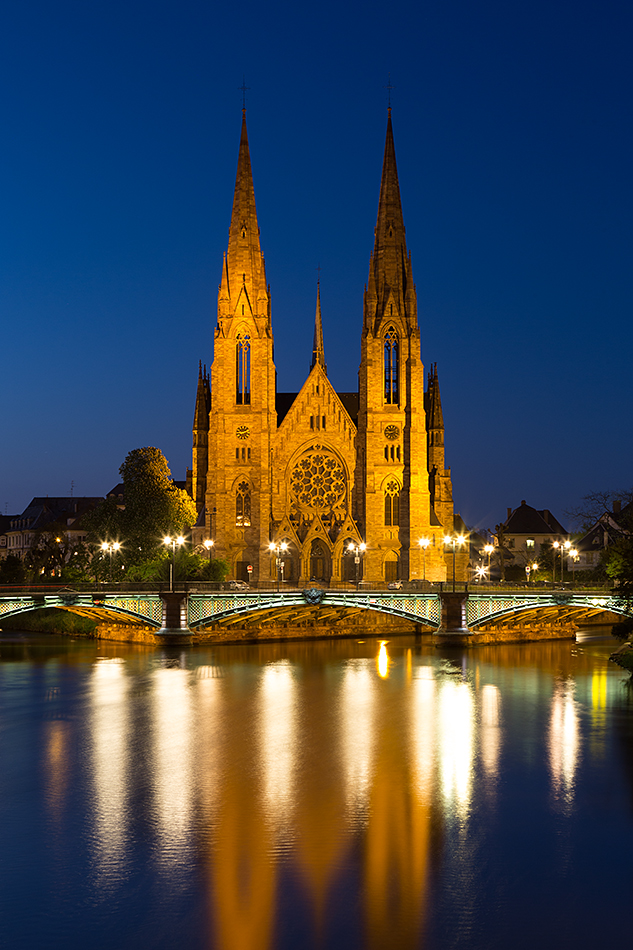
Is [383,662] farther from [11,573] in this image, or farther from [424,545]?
[11,573]

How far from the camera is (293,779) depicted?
3222 centimetres

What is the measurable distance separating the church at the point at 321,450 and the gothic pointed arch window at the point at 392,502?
0.09m

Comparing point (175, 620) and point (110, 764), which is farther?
point (175, 620)

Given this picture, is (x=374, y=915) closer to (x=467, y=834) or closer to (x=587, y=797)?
(x=467, y=834)

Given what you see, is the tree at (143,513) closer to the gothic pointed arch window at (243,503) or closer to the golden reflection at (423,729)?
the gothic pointed arch window at (243,503)

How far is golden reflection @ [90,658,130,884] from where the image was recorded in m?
25.1

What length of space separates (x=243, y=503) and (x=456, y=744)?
55270mm

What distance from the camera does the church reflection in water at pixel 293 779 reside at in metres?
22.1

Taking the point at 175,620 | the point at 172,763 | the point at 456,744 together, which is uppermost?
the point at 175,620

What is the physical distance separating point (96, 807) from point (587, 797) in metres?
14.3

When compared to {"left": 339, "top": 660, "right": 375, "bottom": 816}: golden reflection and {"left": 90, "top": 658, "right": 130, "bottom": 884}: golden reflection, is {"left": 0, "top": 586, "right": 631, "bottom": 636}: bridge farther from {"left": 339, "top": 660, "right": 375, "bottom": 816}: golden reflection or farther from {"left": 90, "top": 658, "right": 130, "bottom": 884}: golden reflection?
{"left": 339, "top": 660, "right": 375, "bottom": 816}: golden reflection

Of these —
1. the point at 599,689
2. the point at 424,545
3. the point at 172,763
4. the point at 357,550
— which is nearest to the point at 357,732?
the point at 172,763

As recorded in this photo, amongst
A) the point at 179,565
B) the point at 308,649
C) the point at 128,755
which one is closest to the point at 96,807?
the point at 128,755

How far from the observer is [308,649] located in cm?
6638
